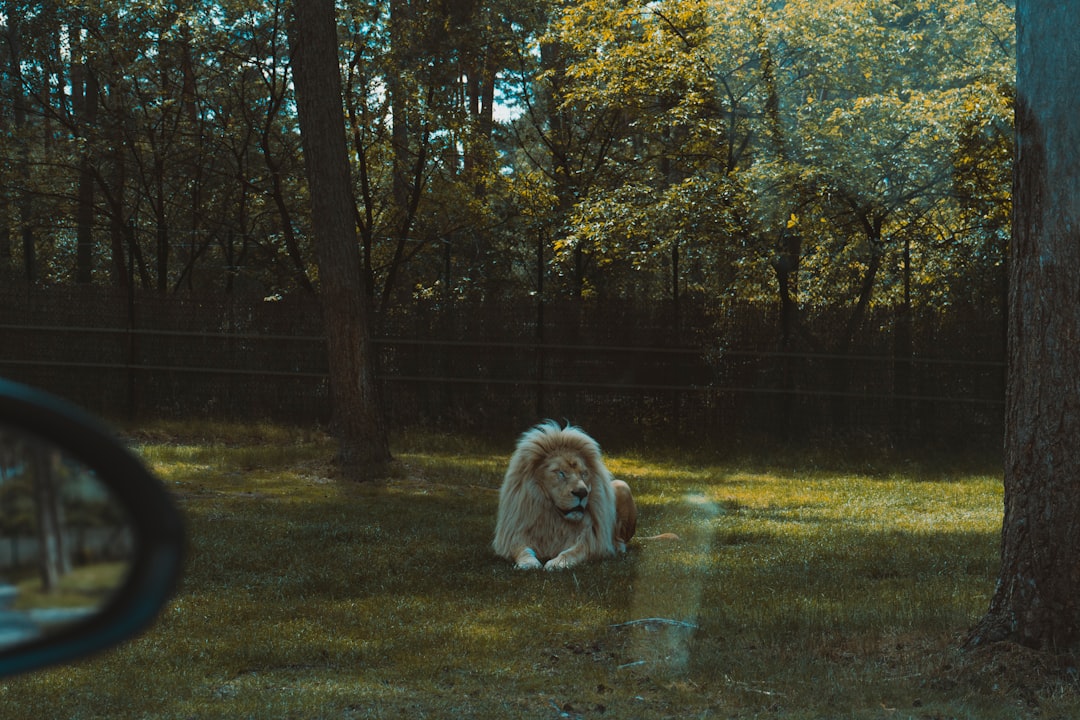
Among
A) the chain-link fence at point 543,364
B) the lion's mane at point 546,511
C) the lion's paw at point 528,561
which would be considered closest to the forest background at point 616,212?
the chain-link fence at point 543,364

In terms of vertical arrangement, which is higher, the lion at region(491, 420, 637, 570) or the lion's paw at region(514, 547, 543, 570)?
the lion at region(491, 420, 637, 570)

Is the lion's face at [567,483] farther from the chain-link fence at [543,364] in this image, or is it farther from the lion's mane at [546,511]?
the chain-link fence at [543,364]

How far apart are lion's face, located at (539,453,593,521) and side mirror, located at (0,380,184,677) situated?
719 cm

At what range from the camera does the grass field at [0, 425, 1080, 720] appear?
5383 millimetres

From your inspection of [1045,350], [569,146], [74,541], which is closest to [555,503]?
[1045,350]

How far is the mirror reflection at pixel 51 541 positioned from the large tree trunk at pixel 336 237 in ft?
39.2

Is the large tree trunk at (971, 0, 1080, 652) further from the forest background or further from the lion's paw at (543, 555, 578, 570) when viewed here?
the forest background

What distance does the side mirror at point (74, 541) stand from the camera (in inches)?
55.9

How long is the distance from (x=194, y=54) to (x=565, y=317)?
837 centimetres

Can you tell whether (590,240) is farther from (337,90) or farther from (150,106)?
(150,106)

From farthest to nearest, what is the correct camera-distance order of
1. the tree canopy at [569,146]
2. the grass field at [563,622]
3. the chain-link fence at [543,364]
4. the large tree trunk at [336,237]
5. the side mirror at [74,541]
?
the tree canopy at [569,146], the chain-link fence at [543,364], the large tree trunk at [336,237], the grass field at [563,622], the side mirror at [74,541]

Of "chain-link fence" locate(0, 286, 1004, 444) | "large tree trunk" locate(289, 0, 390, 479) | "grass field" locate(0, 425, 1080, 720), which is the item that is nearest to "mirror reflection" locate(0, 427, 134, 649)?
"grass field" locate(0, 425, 1080, 720)

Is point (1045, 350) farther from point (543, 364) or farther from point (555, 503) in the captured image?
point (543, 364)

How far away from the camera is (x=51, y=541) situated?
144 centimetres
